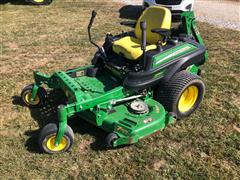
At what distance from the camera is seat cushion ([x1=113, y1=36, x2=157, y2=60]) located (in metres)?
4.41

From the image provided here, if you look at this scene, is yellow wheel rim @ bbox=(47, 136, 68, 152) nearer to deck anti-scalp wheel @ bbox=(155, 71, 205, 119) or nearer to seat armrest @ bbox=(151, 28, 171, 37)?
deck anti-scalp wheel @ bbox=(155, 71, 205, 119)

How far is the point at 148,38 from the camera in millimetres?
4855

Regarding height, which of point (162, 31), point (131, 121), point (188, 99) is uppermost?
point (162, 31)

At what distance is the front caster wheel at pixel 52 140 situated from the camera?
364 cm

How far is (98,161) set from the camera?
3783mm

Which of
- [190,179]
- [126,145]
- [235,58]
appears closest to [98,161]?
[126,145]

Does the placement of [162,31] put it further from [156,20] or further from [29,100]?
[29,100]

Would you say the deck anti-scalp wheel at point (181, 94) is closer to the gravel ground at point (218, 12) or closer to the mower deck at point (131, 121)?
the mower deck at point (131, 121)

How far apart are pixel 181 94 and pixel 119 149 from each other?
112 centimetres

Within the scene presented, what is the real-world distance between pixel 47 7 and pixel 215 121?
750 centimetres

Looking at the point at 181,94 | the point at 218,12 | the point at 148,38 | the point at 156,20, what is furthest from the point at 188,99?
the point at 218,12

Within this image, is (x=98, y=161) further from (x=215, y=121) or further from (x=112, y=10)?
(x=112, y=10)

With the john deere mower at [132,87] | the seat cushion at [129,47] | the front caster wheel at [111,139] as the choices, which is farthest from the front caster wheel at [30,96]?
the front caster wheel at [111,139]

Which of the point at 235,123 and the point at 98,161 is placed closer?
the point at 98,161
